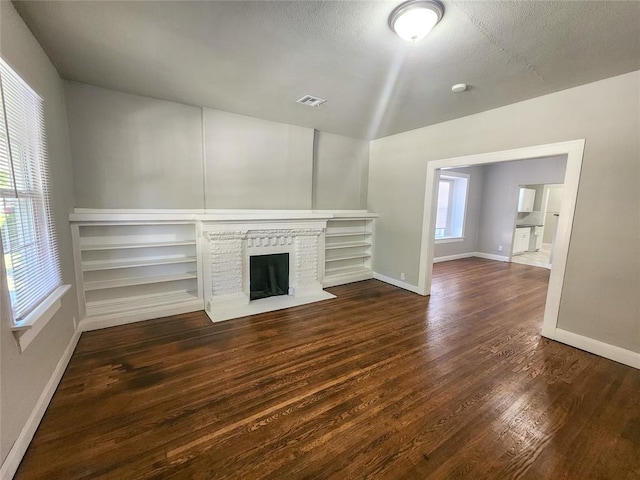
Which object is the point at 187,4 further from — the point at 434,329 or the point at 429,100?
the point at 434,329

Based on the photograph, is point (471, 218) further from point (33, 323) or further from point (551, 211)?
point (33, 323)

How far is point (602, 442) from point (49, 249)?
13.4 feet

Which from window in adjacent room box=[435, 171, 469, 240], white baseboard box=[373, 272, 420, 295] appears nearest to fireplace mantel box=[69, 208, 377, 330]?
white baseboard box=[373, 272, 420, 295]

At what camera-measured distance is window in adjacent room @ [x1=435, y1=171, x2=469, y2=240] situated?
7.02 m

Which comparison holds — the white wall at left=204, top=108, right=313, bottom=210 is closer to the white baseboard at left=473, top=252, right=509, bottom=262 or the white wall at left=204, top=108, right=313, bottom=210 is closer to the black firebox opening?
the black firebox opening

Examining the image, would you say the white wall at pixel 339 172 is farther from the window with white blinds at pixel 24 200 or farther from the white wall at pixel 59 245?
the window with white blinds at pixel 24 200

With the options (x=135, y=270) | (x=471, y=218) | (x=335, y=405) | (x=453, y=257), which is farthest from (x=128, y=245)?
(x=471, y=218)

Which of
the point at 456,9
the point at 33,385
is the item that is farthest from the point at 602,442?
the point at 33,385

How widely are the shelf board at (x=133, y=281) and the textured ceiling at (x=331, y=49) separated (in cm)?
216

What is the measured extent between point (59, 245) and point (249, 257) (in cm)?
195

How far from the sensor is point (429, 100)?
10.1 feet

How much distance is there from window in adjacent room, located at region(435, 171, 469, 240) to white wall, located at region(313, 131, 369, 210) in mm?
3000

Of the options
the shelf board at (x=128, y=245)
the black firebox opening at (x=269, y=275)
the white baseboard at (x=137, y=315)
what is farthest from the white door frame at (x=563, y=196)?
the white baseboard at (x=137, y=315)

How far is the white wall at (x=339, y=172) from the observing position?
469 centimetres
